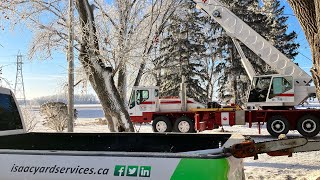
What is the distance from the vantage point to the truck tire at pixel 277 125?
58.9 ft

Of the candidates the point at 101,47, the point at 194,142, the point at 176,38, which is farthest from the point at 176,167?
the point at 176,38

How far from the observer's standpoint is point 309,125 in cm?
1775

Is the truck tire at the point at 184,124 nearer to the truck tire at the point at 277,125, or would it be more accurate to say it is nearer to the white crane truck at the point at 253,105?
the white crane truck at the point at 253,105

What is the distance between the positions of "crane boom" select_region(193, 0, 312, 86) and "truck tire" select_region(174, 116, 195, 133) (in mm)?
4830

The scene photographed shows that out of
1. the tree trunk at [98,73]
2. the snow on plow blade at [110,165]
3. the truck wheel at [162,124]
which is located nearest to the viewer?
the snow on plow blade at [110,165]

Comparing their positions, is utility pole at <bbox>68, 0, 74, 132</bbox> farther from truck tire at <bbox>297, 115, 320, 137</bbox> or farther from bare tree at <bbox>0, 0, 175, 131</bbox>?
truck tire at <bbox>297, 115, 320, 137</bbox>

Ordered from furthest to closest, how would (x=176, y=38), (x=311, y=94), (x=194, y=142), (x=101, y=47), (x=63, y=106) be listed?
1. (x=176, y=38)
2. (x=63, y=106)
3. (x=311, y=94)
4. (x=101, y=47)
5. (x=194, y=142)

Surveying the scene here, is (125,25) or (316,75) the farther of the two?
(125,25)

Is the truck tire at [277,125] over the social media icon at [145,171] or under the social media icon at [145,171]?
under

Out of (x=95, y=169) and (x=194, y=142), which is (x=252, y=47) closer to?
(x=194, y=142)

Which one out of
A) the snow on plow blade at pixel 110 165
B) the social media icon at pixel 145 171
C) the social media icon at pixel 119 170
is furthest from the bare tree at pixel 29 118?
the social media icon at pixel 145 171

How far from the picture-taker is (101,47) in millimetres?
15258

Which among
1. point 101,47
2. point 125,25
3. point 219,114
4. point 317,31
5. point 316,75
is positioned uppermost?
point 125,25

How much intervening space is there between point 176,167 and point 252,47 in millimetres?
18086
